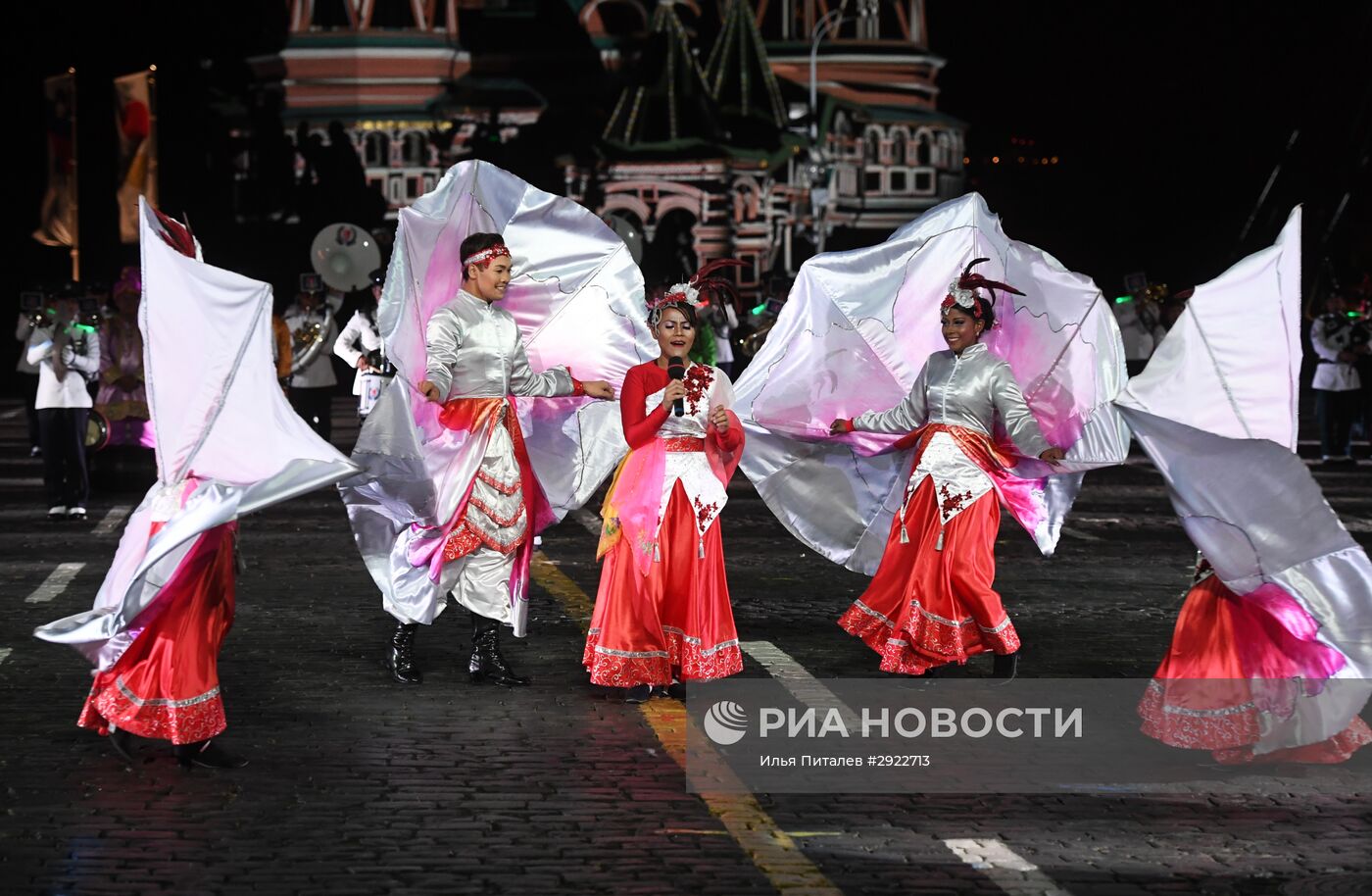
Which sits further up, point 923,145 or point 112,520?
point 923,145

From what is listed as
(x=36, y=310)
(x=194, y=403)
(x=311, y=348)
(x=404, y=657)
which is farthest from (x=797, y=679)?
(x=311, y=348)

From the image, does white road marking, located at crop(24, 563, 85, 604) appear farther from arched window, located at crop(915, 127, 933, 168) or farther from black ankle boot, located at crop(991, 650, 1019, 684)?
arched window, located at crop(915, 127, 933, 168)

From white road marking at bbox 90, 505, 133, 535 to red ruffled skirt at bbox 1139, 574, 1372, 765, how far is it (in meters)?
9.20

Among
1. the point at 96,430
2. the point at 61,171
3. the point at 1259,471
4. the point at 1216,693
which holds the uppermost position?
the point at 61,171

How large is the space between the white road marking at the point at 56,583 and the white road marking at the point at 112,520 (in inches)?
78.2

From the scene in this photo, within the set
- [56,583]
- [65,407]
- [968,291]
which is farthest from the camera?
[65,407]

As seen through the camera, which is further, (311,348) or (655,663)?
(311,348)

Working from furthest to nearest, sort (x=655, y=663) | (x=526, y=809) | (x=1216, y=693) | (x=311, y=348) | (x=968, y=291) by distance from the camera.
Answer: (x=311, y=348) → (x=968, y=291) → (x=655, y=663) → (x=1216, y=693) → (x=526, y=809)

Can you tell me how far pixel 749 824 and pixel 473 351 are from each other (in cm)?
294

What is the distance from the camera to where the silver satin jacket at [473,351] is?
8.30 meters

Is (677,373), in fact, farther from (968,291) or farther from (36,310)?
(36,310)

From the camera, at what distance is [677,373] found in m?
8.14

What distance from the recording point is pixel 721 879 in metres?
5.56

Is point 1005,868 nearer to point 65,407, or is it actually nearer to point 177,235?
point 177,235
